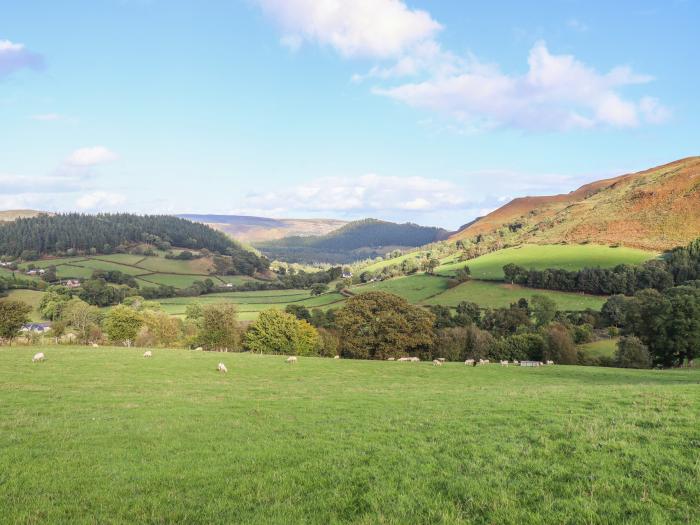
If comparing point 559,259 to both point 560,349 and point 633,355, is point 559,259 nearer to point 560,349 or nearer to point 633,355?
point 560,349

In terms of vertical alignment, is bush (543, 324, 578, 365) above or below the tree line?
below

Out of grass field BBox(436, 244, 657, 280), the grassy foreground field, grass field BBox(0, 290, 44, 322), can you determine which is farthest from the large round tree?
grass field BBox(0, 290, 44, 322)

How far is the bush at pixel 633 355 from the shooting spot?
73.8 meters

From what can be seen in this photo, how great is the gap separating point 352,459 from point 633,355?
80.4 m

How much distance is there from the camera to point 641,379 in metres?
39.9

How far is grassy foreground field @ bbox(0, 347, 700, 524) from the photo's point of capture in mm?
9141

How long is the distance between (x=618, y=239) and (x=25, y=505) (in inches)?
8968

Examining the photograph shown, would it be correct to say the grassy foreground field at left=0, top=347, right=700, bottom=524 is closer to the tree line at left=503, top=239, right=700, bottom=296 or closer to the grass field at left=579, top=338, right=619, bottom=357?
the grass field at left=579, top=338, right=619, bottom=357

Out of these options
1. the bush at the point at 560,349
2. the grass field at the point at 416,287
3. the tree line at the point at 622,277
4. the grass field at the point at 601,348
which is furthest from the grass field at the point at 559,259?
the bush at the point at 560,349

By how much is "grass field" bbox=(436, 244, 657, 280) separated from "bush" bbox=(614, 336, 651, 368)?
80.9 m

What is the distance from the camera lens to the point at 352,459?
1248 cm

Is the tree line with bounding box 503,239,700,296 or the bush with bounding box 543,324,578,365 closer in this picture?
the bush with bounding box 543,324,578,365

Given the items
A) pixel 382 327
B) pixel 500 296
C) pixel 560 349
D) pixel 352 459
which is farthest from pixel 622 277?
pixel 352 459

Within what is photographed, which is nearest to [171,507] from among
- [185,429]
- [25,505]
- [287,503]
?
[287,503]
